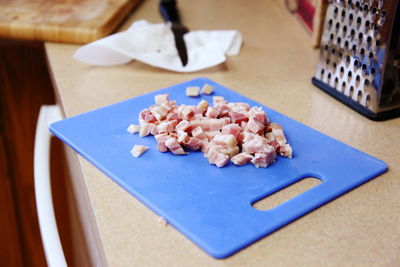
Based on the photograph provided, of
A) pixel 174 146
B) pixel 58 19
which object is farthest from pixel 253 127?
pixel 58 19

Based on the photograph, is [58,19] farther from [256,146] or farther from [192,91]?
[256,146]

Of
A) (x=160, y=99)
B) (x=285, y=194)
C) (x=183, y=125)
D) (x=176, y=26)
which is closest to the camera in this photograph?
(x=285, y=194)

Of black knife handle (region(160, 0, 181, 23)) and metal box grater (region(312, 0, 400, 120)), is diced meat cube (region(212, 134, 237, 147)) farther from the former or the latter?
black knife handle (region(160, 0, 181, 23))

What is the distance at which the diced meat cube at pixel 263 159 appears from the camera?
0.66 m

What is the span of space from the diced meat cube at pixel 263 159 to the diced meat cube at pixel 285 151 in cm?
3

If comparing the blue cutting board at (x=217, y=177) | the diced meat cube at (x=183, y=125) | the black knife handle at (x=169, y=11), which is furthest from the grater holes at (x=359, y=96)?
the black knife handle at (x=169, y=11)

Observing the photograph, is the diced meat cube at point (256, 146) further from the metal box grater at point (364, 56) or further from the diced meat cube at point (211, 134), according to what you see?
the metal box grater at point (364, 56)

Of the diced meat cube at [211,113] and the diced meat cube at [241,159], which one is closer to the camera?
the diced meat cube at [241,159]

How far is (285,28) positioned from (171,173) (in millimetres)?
854

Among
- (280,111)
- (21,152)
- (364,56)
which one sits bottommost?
(21,152)

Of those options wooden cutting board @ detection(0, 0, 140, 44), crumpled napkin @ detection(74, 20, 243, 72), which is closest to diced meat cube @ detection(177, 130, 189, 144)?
crumpled napkin @ detection(74, 20, 243, 72)

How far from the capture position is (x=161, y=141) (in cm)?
71

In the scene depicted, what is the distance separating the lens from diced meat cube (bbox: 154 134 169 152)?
0.70 m

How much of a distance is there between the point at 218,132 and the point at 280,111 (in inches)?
7.6
